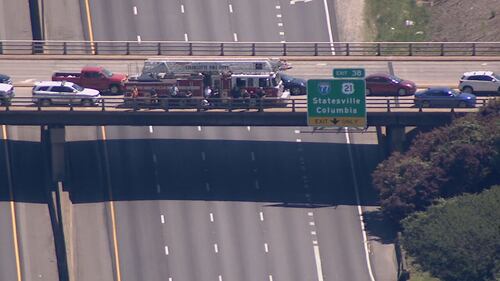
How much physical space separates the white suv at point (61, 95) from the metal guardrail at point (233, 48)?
11.6 m

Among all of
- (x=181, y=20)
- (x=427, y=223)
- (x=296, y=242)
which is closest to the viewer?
(x=427, y=223)

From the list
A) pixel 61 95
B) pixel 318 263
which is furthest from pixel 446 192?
pixel 61 95

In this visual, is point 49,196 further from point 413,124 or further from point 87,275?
point 413,124

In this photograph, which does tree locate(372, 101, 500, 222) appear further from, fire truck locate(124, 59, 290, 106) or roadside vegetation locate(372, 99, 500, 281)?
fire truck locate(124, 59, 290, 106)

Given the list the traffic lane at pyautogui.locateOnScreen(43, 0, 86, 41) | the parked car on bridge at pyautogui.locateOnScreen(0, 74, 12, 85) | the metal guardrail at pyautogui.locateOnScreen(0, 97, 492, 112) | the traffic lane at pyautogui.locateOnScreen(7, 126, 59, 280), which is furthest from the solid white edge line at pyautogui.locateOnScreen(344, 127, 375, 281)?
the traffic lane at pyautogui.locateOnScreen(43, 0, 86, 41)

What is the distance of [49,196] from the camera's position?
117 meters

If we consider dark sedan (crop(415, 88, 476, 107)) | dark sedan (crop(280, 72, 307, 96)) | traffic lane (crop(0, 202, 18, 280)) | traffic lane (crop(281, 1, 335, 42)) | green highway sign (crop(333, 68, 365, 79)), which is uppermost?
traffic lane (crop(281, 1, 335, 42))

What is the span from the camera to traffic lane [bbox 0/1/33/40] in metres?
136

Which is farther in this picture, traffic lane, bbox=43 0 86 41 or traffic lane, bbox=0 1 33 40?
traffic lane, bbox=0 1 33 40

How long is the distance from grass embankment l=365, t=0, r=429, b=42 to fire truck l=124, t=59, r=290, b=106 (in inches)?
815

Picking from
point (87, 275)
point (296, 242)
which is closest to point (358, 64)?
point (296, 242)

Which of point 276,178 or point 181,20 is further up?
point 181,20

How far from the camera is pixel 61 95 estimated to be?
4663 inches

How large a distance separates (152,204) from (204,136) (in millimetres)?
7294
